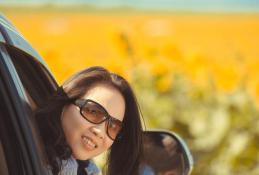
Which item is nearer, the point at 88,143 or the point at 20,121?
the point at 20,121

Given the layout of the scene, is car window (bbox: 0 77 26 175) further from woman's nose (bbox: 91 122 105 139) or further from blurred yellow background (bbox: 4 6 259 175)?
blurred yellow background (bbox: 4 6 259 175)

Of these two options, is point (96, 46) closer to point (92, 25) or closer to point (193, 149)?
point (92, 25)

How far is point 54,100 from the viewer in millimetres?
2270

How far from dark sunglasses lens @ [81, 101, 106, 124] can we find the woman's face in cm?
2

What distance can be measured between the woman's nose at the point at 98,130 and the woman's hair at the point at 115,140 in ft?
0.25

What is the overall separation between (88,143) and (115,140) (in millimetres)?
220

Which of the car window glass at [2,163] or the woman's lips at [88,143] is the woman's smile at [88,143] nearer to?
the woman's lips at [88,143]

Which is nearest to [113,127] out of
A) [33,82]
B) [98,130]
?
[98,130]

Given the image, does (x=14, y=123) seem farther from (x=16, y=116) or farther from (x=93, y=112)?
(x=93, y=112)

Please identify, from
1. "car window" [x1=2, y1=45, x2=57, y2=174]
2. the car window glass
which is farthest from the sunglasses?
the car window glass

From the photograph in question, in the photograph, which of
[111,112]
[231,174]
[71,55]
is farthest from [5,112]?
[71,55]

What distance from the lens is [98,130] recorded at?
2.27 metres

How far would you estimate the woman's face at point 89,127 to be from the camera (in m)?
2.24

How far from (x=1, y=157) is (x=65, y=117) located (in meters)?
0.22
